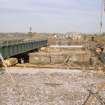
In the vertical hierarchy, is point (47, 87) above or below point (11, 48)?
below

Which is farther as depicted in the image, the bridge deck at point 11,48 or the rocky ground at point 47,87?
the bridge deck at point 11,48

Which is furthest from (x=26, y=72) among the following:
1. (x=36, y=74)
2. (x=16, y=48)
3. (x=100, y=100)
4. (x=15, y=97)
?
(x=16, y=48)

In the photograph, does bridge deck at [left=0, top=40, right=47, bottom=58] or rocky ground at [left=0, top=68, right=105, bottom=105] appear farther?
bridge deck at [left=0, top=40, right=47, bottom=58]

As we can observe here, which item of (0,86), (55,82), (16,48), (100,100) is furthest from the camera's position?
(16,48)

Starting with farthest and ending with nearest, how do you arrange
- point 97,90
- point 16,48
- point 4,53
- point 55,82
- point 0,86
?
point 16,48, point 4,53, point 55,82, point 0,86, point 97,90

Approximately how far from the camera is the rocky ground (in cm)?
1063

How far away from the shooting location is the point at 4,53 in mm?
24562

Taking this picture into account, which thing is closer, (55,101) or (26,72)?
(55,101)

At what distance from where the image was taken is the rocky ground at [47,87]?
10.6m

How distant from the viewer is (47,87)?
1288 centimetres

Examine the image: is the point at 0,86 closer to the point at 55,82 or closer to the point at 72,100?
the point at 55,82

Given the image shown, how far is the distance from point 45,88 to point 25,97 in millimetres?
1834

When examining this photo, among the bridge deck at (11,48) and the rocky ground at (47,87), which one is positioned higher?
the bridge deck at (11,48)

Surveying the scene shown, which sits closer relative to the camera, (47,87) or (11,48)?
(47,87)
